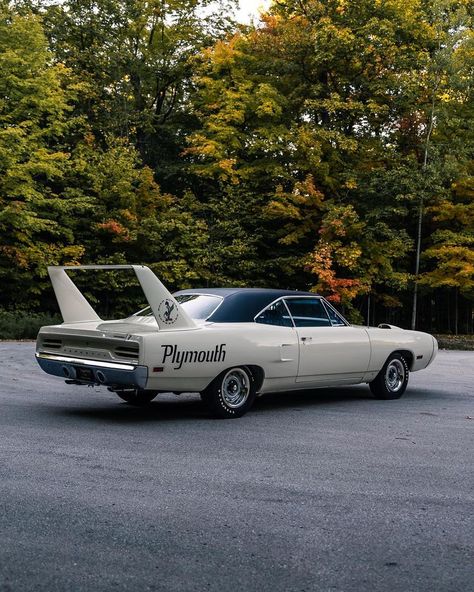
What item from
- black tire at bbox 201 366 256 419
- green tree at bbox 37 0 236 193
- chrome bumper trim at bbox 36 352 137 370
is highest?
green tree at bbox 37 0 236 193

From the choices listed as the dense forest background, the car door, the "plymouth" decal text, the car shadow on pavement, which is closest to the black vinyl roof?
the car door

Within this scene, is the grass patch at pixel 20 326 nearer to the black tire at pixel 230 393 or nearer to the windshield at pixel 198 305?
the windshield at pixel 198 305

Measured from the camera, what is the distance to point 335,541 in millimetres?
4238

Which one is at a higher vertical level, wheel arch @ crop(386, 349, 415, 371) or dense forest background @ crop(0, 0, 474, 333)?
dense forest background @ crop(0, 0, 474, 333)

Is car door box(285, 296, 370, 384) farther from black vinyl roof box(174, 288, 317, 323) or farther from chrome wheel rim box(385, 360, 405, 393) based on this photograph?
chrome wheel rim box(385, 360, 405, 393)

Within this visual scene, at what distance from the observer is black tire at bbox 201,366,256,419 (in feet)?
27.4

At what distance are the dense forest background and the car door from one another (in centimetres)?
1917

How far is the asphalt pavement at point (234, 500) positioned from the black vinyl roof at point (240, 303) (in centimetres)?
121

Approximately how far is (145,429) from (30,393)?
10.4ft

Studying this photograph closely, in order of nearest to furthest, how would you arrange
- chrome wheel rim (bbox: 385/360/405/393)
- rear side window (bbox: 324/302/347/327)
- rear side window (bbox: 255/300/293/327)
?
rear side window (bbox: 255/300/293/327) < rear side window (bbox: 324/302/347/327) < chrome wheel rim (bbox: 385/360/405/393)

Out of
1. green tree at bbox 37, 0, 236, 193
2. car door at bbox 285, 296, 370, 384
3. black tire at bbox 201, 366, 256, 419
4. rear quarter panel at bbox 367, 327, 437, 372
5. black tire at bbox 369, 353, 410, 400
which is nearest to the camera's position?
black tire at bbox 201, 366, 256, 419

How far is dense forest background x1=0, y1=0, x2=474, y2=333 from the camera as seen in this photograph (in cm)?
2919

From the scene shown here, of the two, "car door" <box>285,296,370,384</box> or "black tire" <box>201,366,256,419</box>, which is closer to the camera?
"black tire" <box>201,366,256,419</box>

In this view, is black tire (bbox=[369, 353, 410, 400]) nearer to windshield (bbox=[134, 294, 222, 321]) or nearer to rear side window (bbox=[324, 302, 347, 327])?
rear side window (bbox=[324, 302, 347, 327])
